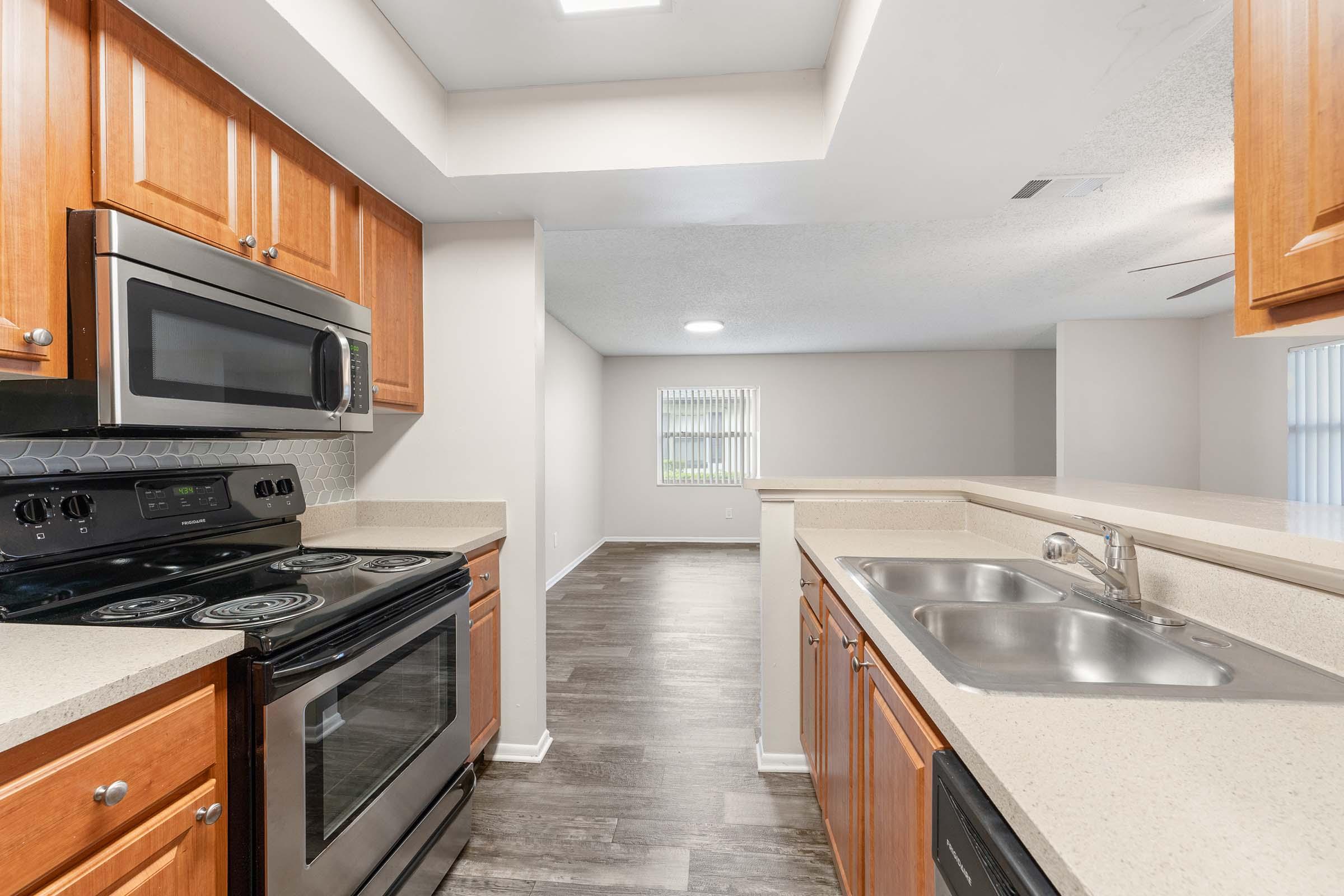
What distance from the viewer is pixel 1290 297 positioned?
0.70m

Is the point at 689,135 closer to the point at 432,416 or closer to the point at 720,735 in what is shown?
A: the point at 432,416

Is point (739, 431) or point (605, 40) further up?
point (605, 40)

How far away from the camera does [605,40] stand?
5.89ft

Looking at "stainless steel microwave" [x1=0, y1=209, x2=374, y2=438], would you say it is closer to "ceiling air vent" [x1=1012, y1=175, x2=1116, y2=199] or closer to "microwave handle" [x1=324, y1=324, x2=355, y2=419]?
"microwave handle" [x1=324, y1=324, x2=355, y2=419]

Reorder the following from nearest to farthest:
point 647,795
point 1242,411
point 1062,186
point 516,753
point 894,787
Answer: point 894,787, point 647,795, point 516,753, point 1062,186, point 1242,411

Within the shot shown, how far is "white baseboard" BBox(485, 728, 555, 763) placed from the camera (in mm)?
2365

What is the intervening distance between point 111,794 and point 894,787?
1.18 meters

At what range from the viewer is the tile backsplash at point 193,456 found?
1361 mm

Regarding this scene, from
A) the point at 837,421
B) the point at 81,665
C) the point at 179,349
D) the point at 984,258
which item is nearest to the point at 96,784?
the point at 81,665

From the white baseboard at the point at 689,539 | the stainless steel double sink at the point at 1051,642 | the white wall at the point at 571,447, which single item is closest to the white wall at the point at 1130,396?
the white baseboard at the point at 689,539

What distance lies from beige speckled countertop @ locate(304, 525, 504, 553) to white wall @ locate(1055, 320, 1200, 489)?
5.60 metres

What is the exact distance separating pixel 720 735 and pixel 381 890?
1444 millimetres

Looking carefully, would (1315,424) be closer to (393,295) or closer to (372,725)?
(393,295)

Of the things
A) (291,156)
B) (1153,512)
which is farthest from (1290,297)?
(291,156)
